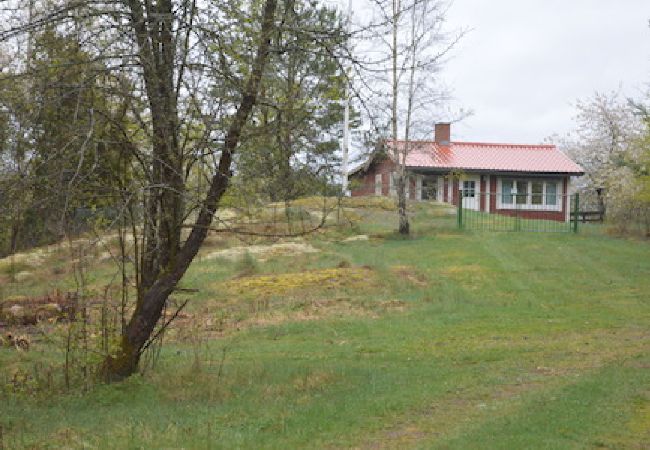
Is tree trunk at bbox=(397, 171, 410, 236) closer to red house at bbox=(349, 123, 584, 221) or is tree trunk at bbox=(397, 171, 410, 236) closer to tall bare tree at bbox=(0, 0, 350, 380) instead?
red house at bbox=(349, 123, 584, 221)

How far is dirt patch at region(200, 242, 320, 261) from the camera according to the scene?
23.5 metres

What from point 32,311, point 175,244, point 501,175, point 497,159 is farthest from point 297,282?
point 497,159

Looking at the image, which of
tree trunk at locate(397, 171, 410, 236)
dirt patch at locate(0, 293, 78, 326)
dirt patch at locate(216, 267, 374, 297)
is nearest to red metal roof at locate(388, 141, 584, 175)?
tree trunk at locate(397, 171, 410, 236)

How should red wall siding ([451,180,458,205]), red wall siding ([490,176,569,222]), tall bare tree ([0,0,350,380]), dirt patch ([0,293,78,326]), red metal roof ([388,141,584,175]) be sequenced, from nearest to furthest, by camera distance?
tall bare tree ([0,0,350,380]) < dirt patch ([0,293,78,326]) < red wall siding ([490,176,569,222]) < red metal roof ([388,141,584,175]) < red wall siding ([451,180,458,205])

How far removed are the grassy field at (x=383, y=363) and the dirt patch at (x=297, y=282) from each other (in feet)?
0.25

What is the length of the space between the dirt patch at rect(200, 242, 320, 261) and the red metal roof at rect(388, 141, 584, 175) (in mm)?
16500

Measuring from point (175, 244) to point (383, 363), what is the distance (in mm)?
3398

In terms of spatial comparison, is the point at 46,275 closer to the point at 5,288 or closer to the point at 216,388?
the point at 5,288

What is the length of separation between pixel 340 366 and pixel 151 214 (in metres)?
3.33

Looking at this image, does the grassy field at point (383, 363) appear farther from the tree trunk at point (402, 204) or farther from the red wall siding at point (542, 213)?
the red wall siding at point (542, 213)

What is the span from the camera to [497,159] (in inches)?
1702

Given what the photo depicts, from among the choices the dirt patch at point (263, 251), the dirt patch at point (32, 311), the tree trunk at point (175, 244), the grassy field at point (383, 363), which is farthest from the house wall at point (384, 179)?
the tree trunk at point (175, 244)

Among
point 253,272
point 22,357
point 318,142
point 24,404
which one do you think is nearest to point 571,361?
point 318,142

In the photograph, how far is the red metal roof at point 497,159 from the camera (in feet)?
135
